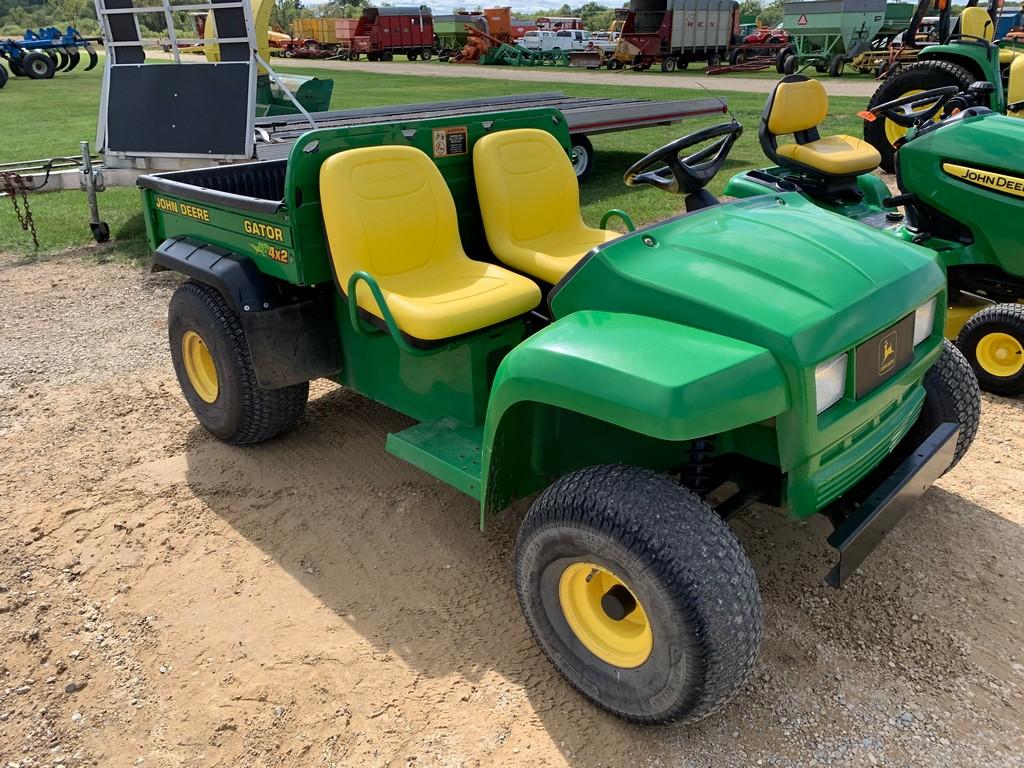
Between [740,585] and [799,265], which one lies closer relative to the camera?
[740,585]

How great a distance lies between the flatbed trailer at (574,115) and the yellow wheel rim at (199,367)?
3.72 meters

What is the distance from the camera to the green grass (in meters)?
7.38

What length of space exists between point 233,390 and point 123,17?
14.8 ft

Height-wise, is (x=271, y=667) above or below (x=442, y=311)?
below

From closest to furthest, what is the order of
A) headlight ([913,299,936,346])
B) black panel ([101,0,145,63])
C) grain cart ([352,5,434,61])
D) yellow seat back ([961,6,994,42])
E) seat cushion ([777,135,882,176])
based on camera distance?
headlight ([913,299,936,346])
seat cushion ([777,135,882,176])
black panel ([101,0,145,63])
yellow seat back ([961,6,994,42])
grain cart ([352,5,434,61])

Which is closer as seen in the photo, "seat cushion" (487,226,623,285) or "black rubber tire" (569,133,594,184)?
"seat cushion" (487,226,623,285)

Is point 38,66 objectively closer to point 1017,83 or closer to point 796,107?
point 796,107

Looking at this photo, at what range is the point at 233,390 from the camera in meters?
3.41

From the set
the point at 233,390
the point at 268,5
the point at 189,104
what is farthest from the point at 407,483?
the point at 268,5

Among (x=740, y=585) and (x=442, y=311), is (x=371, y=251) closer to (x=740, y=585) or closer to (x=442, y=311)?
(x=442, y=311)

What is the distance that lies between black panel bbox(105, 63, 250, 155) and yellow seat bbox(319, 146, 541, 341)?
11.4ft

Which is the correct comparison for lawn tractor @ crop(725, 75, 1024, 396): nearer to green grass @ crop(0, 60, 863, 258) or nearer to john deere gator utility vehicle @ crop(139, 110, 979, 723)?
→ john deere gator utility vehicle @ crop(139, 110, 979, 723)

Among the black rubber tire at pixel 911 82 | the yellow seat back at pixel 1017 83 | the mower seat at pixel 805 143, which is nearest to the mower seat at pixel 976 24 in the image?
the black rubber tire at pixel 911 82

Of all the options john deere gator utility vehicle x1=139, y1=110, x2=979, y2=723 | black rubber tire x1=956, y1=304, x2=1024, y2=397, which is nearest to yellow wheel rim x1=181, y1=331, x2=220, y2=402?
john deere gator utility vehicle x1=139, y1=110, x2=979, y2=723
